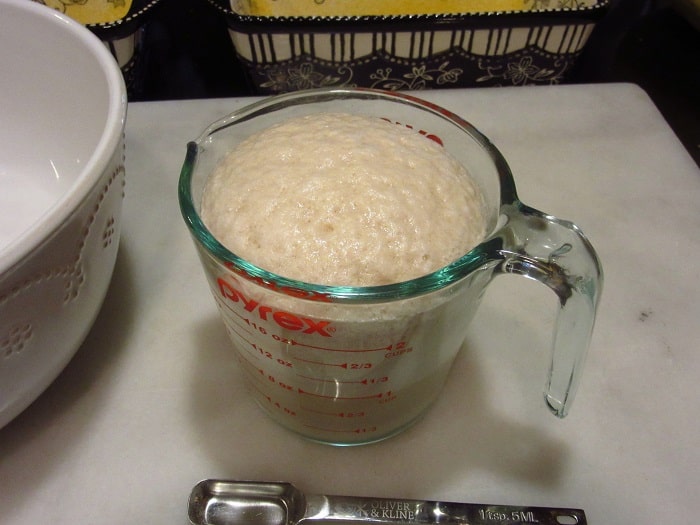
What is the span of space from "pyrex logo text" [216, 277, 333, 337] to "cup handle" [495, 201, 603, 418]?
132mm

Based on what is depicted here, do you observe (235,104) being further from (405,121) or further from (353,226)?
(353,226)

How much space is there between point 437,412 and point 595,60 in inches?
34.4

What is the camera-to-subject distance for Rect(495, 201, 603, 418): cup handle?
1.33ft

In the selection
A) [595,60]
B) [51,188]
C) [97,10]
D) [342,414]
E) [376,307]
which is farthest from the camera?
[595,60]

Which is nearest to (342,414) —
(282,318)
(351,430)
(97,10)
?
(351,430)

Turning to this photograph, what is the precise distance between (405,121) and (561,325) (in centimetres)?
24

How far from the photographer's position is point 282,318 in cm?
40

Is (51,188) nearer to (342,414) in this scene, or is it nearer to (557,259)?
(342,414)

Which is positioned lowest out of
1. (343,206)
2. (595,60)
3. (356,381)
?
(595,60)

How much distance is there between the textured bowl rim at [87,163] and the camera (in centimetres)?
40

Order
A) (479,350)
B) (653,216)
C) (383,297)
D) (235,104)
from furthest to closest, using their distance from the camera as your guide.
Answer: (235,104) → (653,216) → (479,350) → (383,297)

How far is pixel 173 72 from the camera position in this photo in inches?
42.7

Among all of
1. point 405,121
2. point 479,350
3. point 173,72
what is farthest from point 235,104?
point 479,350

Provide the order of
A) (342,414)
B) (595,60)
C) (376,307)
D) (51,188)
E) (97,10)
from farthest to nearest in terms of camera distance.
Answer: (595,60) < (97,10) < (51,188) < (342,414) < (376,307)
